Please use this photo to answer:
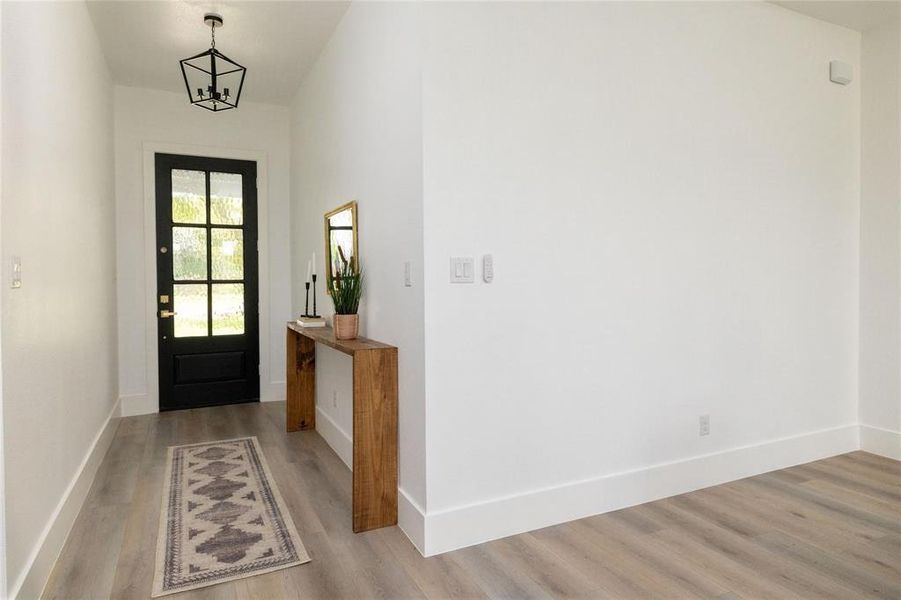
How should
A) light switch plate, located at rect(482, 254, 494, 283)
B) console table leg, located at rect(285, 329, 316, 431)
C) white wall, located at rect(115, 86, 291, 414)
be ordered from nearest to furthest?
light switch plate, located at rect(482, 254, 494, 283), console table leg, located at rect(285, 329, 316, 431), white wall, located at rect(115, 86, 291, 414)

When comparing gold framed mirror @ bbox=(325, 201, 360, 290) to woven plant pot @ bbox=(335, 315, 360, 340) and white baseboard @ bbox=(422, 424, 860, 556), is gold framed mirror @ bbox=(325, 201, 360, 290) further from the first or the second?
white baseboard @ bbox=(422, 424, 860, 556)

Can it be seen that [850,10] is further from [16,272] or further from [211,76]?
[16,272]

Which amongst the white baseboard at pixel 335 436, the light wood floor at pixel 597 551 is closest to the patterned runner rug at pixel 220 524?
the light wood floor at pixel 597 551

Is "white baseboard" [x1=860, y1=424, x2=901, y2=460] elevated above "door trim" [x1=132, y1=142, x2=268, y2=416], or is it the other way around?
"door trim" [x1=132, y1=142, x2=268, y2=416]

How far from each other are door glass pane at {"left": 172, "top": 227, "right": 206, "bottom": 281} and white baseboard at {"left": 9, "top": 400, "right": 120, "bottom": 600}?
173 centimetres

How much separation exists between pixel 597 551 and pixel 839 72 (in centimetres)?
334

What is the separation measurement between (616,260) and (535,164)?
0.63 m

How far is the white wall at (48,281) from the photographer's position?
5.95 ft

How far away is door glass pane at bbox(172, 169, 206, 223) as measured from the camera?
488 cm

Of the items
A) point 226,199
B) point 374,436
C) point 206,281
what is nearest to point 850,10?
point 374,436

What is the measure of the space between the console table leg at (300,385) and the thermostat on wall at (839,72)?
3.97m

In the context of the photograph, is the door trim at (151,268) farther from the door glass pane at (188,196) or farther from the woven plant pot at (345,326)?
the woven plant pot at (345,326)

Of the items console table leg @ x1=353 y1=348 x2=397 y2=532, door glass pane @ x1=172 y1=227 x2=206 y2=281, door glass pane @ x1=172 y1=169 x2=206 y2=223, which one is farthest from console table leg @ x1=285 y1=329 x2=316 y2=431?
console table leg @ x1=353 y1=348 x2=397 y2=532

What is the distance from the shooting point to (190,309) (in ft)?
16.1
